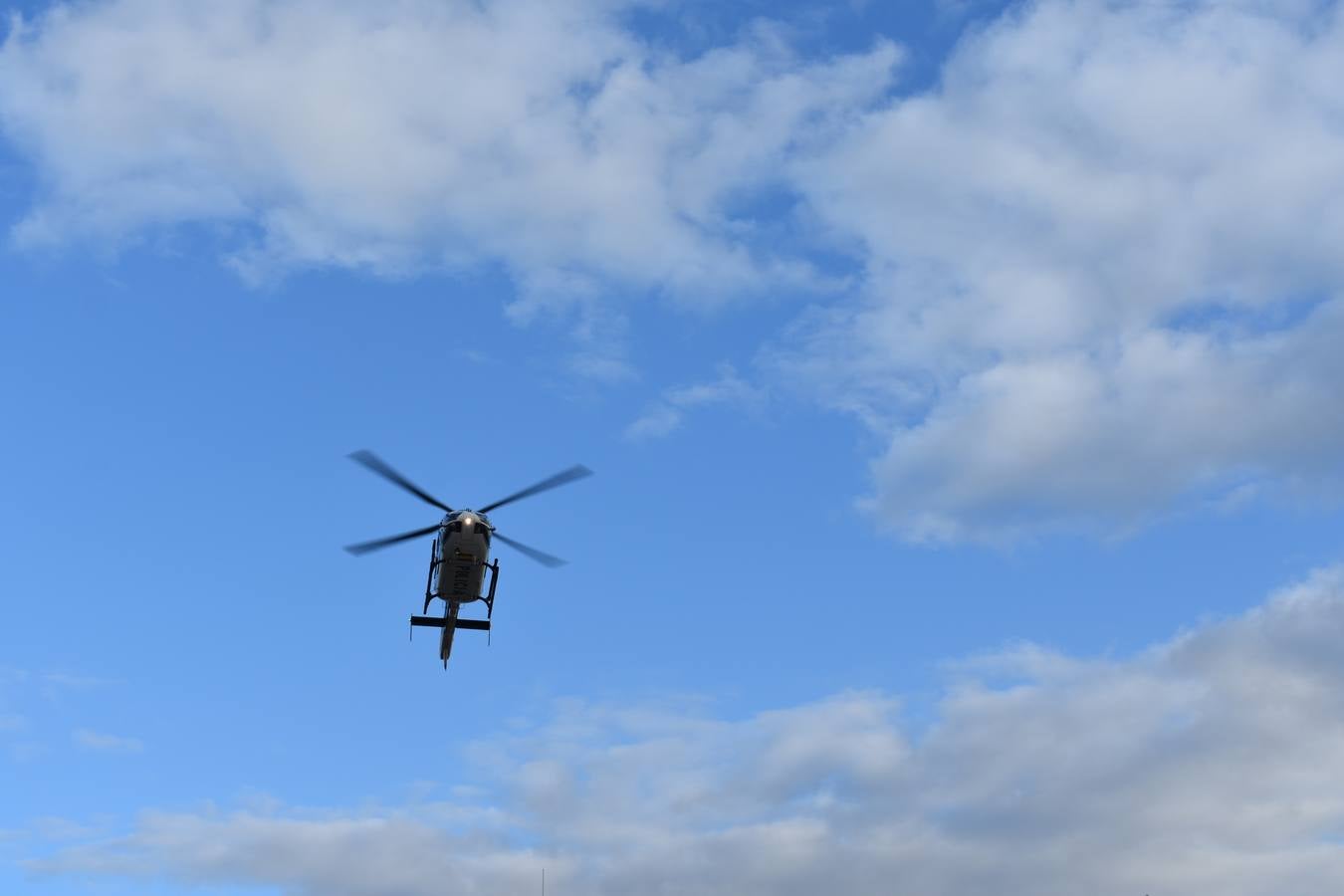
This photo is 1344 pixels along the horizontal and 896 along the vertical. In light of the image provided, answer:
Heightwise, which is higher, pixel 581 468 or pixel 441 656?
pixel 581 468

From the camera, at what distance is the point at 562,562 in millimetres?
175625

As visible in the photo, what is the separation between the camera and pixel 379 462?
170 meters

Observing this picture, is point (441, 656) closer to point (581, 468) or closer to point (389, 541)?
point (389, 541)

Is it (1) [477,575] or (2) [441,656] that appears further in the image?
(2) [441,656]

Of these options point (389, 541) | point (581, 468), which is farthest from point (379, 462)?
point (581, 468)

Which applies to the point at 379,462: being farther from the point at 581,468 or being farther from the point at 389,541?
the point at 581,468

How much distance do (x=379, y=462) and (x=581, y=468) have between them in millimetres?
18427

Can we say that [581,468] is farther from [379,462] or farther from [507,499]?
[379,462]

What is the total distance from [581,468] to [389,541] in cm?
1908

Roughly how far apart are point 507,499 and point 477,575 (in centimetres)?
838

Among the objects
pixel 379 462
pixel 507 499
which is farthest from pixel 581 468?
pixel 379 462

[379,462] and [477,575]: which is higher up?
[379,462]

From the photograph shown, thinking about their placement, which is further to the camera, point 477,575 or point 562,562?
point 562,562

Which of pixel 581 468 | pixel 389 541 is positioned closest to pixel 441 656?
pixel 389 541
